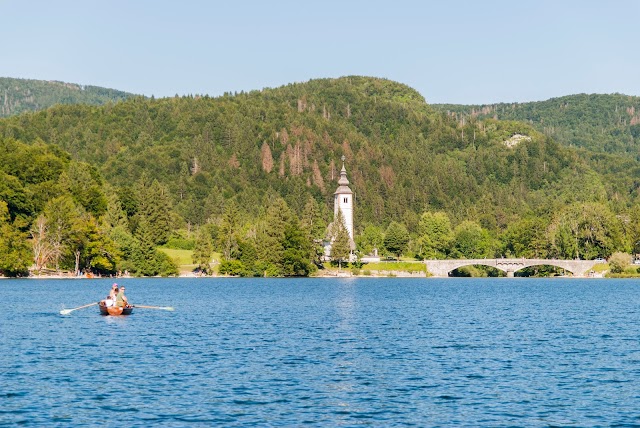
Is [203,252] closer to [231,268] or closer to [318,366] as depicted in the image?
[231,268]

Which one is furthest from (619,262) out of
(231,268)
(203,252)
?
(203,252)

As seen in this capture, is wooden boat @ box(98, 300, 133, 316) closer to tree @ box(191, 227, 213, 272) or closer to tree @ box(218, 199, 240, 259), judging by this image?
tree @ box(191, 227, 213, 272)

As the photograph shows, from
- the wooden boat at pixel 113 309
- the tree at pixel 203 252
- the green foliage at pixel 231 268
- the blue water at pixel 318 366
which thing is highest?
the tree at pixel 203 252

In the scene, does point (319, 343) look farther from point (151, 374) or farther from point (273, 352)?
point (151, 374)

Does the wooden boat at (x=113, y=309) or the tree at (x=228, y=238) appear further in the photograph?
the tree at (x=228, y=238)

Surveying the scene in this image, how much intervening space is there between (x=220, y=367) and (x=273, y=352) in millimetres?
7445

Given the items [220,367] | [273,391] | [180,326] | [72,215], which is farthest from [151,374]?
[72,215]

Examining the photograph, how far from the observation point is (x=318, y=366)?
53.3 m

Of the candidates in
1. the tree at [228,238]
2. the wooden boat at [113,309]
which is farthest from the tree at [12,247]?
the wooden boat at [113,309]

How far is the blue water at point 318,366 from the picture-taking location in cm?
4003

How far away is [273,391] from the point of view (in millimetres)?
44875

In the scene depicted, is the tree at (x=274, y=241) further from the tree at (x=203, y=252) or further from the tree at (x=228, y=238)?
the tree at (x=203, y=252)

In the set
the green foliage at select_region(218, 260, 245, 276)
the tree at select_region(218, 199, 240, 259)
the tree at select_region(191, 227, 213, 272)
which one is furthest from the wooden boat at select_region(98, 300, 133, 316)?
the tree at select_region(218, 199, 240, 259)

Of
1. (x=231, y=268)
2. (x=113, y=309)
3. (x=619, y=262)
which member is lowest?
(x=113, y=309)
